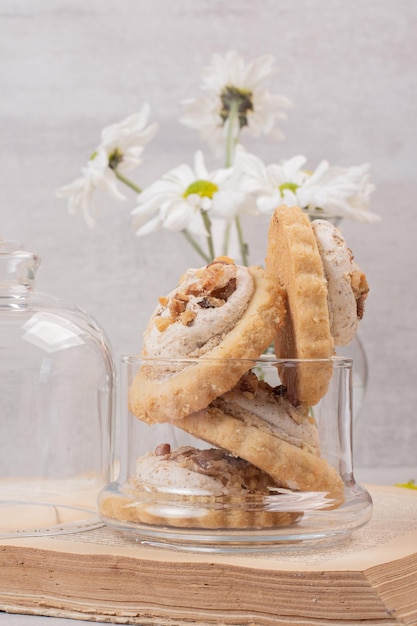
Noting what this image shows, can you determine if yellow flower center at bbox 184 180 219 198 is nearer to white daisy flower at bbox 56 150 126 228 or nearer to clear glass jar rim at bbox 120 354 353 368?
white daisy flower at bbox 56 150 126 228

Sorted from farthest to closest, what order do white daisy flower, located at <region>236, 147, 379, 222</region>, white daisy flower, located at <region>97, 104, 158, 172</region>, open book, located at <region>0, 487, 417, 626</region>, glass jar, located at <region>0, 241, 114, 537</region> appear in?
white daisy flower, located at <region>97, 104, 158, 172</region>
white daisy flower, located at <region>236, 147, 379, 222</region>
glass jar, located at <region>0, 241, 114, 537</region>
open book, located at <region>0, 487, 417, 626</region>

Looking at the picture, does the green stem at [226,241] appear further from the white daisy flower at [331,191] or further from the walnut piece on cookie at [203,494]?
the walnut piece on cookie at [203,494]

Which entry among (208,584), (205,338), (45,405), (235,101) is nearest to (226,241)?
(235,101)

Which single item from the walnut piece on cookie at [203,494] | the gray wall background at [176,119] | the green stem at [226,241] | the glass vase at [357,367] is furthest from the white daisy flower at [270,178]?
the gray wall background at [176,119]

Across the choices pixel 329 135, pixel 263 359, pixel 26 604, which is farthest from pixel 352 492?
pixel 329 135

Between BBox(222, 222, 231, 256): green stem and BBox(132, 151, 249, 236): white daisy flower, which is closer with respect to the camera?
BBox(132, 151, 249, 236): white daisy flower

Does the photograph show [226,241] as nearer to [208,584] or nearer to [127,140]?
[127,140]

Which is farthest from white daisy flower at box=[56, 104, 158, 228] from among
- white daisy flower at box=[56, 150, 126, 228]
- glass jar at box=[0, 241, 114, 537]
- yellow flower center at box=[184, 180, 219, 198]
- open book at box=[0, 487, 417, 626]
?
open book at box=[0, 487, 417, 626]
